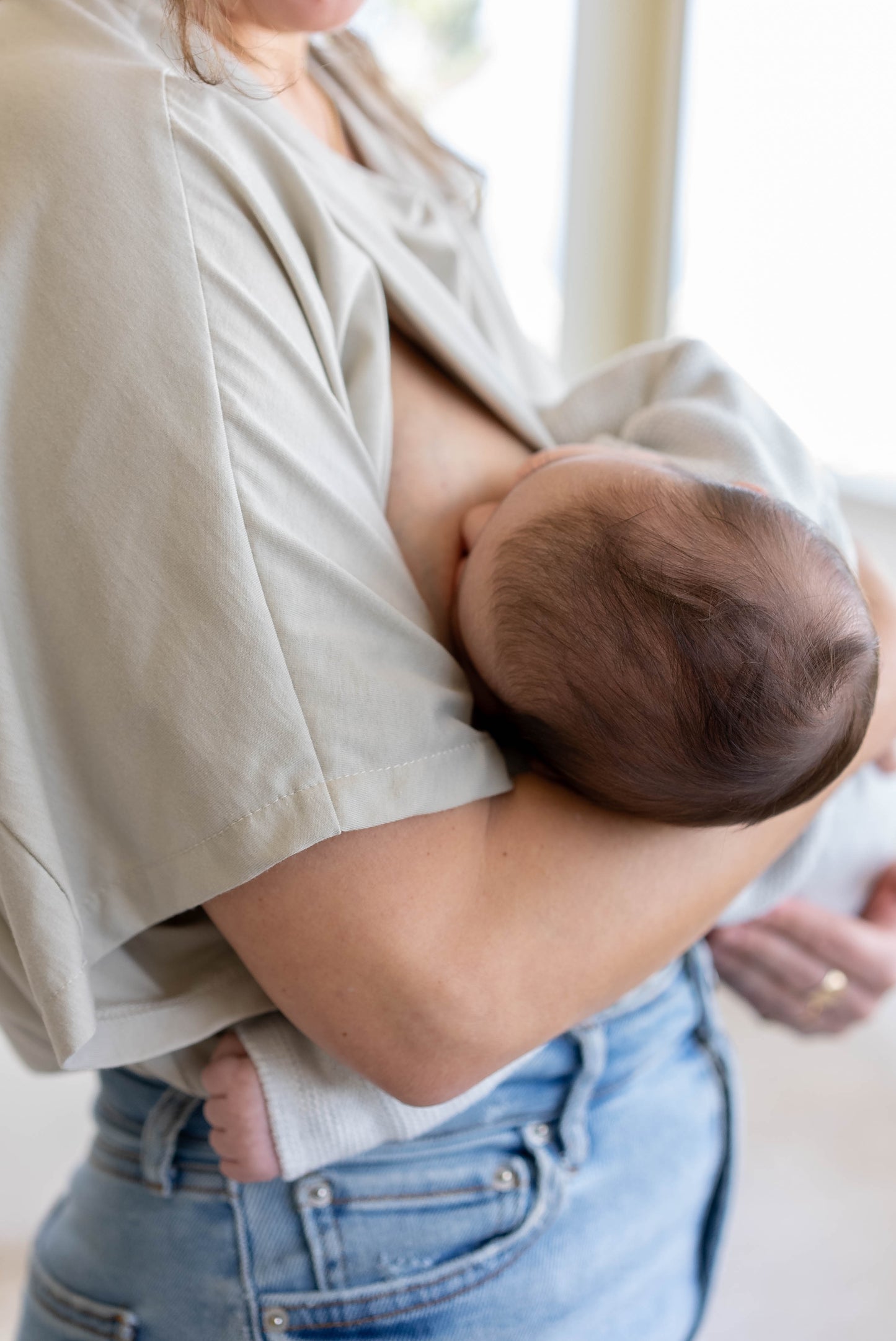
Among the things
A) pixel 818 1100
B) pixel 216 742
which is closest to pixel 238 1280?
pixel 216 742

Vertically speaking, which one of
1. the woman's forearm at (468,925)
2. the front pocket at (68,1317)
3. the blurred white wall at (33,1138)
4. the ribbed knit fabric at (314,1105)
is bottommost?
the blurred white wall at (33,1138)

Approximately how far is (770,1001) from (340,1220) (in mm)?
484

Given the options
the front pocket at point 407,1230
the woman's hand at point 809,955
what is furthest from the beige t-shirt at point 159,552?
the woman's hand at point 809,955

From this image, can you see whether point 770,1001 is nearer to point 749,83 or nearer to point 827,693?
point 827,693

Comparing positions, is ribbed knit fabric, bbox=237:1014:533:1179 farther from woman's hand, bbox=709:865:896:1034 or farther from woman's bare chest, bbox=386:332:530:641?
woman's hand, bbox=709:865:896:1034

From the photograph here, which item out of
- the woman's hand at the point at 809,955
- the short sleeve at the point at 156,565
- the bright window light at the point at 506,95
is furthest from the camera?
the bright window light at the point at 506,95

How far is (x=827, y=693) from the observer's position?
0.70 metres

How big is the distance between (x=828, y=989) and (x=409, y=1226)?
47 cm

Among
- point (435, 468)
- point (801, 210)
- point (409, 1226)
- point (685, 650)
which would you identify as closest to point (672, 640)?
point (685, 650)

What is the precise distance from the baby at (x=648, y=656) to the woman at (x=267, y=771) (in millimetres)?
34

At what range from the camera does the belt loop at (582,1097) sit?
801 mm

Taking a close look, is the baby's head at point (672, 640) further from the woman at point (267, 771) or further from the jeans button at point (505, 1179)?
the jeans button at point (505, 1179)

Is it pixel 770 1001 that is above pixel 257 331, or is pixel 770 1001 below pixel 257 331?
below

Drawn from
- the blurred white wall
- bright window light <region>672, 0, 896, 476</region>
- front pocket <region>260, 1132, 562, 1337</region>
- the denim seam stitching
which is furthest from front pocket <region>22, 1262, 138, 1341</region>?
bright window light <region>672, 0, 896, 476</region>
